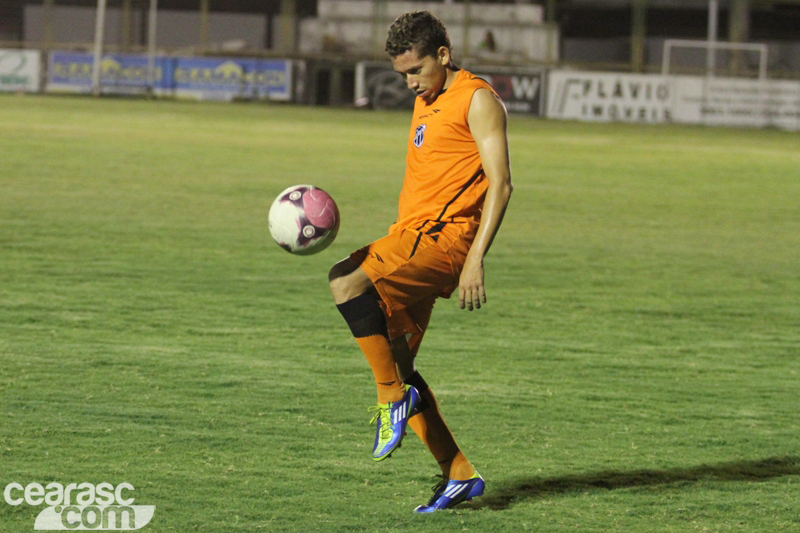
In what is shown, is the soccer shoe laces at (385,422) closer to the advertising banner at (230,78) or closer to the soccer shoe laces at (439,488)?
the soccer shoe laces at (439,488)

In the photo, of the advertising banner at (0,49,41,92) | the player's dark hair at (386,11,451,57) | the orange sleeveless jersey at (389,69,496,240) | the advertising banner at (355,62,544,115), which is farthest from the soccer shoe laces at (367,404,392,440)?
the advertising banner at (0,49,41,92)

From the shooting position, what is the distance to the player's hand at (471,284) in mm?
4117

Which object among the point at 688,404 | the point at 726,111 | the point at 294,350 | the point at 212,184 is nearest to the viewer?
the point at 688,404

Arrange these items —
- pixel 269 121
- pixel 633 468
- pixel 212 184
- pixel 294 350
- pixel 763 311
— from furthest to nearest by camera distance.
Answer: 1. pixel 269 121
2. pixel 212 184
3. pixel 763 311
4. pixel 294 350
5. pixel 633 468

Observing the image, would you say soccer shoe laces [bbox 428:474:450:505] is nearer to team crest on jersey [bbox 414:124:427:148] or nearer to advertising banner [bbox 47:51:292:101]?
team crest on jersey [bbox 414:124:427:148]

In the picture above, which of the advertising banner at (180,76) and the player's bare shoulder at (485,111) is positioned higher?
the advertising banner at (180,76)

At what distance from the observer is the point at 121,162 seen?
18.6 m

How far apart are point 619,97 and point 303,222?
115 feet

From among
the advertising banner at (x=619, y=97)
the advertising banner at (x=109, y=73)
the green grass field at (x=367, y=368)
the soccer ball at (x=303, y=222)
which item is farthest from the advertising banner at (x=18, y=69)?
the soccer ball at (x=303, y=222)

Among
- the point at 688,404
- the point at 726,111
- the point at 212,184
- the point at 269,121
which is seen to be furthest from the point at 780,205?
the point at 726,111

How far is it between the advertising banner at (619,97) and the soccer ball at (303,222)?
35.0m

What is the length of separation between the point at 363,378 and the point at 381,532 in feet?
7.88

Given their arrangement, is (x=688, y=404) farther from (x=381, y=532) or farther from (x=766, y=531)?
(x=381, y=532)

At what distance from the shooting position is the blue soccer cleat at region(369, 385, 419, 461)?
4.18m
